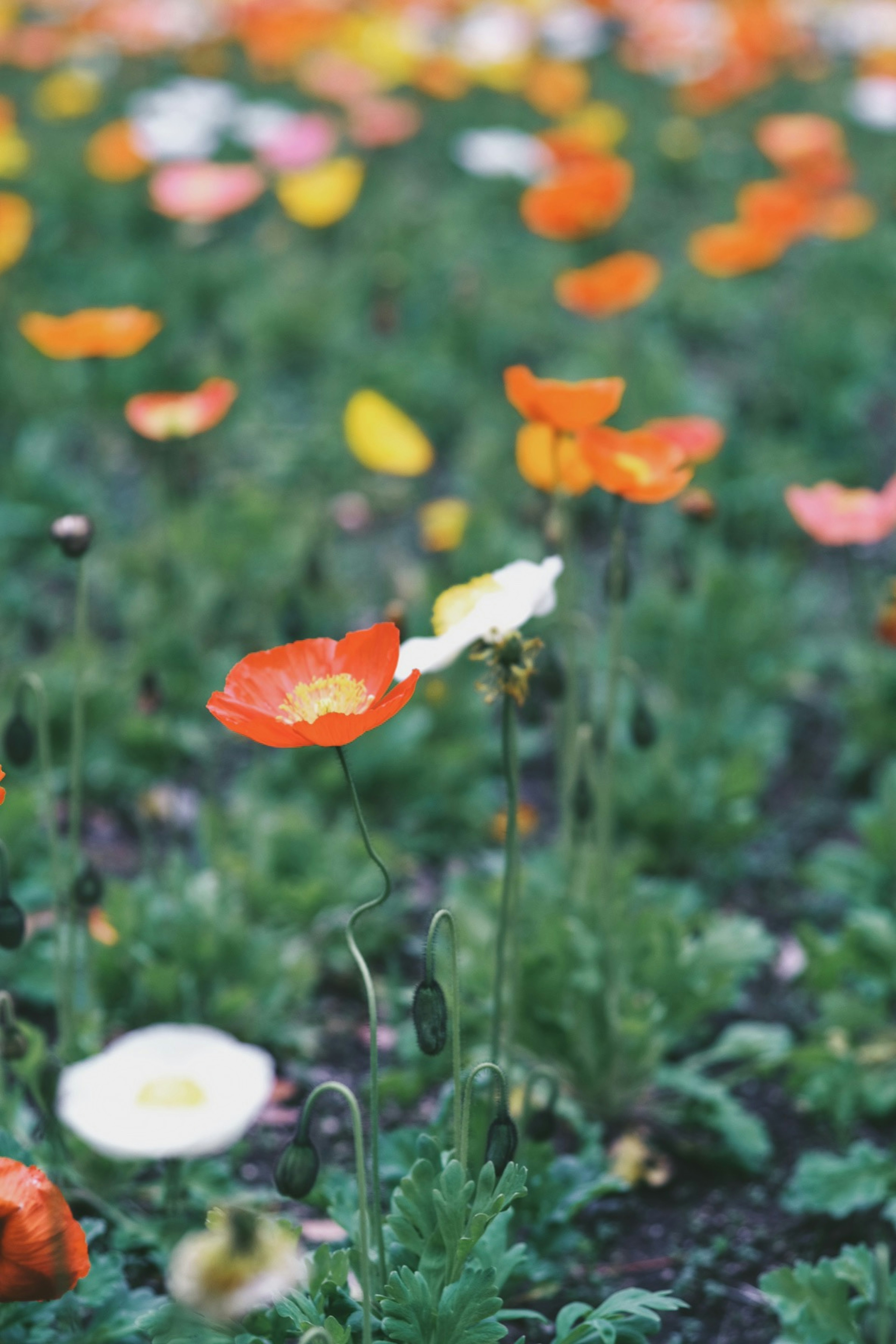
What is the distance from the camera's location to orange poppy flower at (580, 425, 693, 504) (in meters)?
1.56

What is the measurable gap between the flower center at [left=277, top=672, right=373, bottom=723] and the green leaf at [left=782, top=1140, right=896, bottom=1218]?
0.94 metres

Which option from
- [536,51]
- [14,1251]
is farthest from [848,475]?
[536,51]

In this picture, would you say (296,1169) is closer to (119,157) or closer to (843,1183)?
(843,1183)

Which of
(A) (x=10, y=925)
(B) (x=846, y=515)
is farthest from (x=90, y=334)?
(B) (x=846, y=515)

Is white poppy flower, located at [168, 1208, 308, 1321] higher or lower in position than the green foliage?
higher

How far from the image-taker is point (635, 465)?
1615 mm

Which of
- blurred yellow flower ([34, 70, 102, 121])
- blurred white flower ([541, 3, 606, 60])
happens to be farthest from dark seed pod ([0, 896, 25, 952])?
blurred white flower ([541, 3, 606, 60])

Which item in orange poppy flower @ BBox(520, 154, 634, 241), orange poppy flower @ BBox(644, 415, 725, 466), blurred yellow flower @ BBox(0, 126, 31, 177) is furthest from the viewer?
blurred yellow flower @ BBox(0, 126, 31, 177)

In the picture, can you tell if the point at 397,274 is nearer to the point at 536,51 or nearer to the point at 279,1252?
the point at 536,51

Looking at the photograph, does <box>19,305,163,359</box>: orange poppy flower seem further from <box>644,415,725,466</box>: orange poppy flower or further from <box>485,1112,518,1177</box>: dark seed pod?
<box>485,1112,518,1177</box>: dark seed pod

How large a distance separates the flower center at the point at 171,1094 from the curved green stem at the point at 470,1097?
0.25 m

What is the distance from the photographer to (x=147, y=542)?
315 cm

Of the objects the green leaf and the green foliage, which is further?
the green leaf

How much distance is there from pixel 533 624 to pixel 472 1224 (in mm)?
1431
